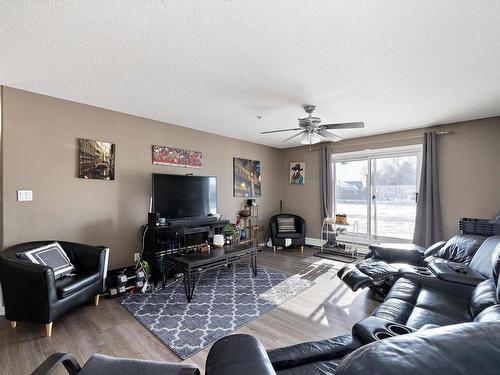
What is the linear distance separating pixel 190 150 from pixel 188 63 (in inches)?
92.5

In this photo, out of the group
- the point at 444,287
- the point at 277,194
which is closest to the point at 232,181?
the point at 277,194

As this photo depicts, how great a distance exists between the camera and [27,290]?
7.12ft

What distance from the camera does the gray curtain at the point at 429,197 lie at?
4.17 metres

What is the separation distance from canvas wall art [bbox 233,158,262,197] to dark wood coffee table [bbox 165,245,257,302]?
6.12 feet

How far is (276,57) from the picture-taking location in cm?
210

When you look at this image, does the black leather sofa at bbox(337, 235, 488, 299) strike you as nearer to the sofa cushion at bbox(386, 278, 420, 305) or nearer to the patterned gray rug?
the sofa cushion at bbox(386, 278, 420, 305)

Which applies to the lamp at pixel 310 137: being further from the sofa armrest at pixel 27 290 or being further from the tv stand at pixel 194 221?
the sofa armrest at pixel 27 290

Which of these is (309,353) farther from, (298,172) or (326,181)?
(298,172)

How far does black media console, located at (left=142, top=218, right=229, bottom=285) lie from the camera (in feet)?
11.2

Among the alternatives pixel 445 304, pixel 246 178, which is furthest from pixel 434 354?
pixel 246 178

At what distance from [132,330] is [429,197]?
4.92m

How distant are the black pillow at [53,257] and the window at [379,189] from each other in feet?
16.9

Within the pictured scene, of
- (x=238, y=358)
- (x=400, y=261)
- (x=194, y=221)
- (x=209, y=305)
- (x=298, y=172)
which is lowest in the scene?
(x=209, y=305)

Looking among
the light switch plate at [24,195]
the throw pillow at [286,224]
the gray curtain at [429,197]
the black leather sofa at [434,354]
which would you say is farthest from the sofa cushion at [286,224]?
the black leather sofa at [434,354]
